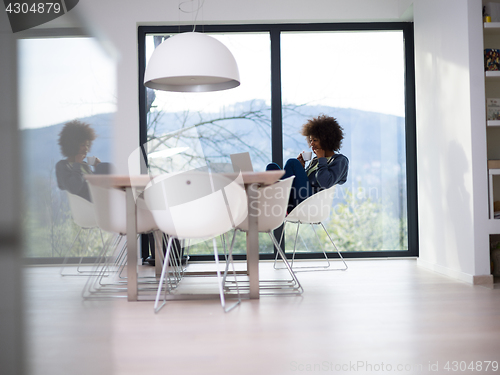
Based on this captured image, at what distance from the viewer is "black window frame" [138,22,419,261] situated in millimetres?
4422

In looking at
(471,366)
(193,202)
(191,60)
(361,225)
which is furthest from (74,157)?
(361,225)

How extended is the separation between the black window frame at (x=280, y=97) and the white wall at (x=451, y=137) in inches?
19.3

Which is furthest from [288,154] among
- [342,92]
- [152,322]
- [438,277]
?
[152,322]

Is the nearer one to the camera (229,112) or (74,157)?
(74,157)

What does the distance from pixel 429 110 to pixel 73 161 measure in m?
3.90

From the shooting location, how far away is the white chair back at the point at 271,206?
2.82 meters

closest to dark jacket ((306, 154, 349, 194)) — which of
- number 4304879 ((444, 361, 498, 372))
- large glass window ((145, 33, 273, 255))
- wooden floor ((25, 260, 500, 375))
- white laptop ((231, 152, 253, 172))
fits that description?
white laptop ((231, 152, 253, 172))

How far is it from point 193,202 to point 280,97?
240cm

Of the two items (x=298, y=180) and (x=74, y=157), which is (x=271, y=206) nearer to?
(x=298, y=180)

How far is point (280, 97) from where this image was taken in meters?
4.45

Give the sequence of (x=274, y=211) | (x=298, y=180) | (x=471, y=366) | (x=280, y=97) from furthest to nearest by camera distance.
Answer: (x=280, y=97) → (x=298, y=180) → (x=274, y=211) → (x=471, y=366)

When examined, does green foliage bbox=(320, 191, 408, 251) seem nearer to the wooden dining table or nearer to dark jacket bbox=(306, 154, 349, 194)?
dark jacket bbox=(306, 154, 349, 194)

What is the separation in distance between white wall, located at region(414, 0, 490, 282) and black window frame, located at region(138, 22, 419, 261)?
49 centimetres

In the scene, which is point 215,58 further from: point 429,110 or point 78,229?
point 78,229
